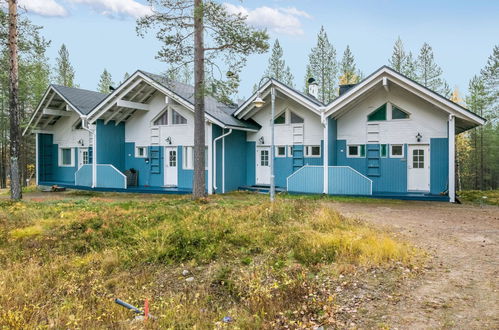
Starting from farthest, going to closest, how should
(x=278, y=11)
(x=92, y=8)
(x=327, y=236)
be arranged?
(x=278, y=11) < (x=92, y=8) < (x=327, y=236)

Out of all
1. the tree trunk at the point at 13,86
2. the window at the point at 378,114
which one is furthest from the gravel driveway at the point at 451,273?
the tree trunk at the point at 13,86

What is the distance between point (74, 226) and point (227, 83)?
6806 mm

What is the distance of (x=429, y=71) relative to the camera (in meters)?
30.5

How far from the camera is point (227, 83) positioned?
1262cm

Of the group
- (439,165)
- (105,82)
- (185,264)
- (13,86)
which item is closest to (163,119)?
(13,86)

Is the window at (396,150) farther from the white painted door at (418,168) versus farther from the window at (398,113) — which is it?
the window at (398,113)

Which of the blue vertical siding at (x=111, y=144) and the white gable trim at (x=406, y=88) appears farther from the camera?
the blue vertical siding at (x=111, y=144)

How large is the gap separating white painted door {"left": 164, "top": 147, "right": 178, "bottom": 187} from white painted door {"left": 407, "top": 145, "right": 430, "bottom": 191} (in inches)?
430

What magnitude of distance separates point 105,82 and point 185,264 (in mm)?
38998

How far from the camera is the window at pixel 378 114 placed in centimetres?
1600

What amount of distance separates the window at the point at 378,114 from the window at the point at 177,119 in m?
8.85

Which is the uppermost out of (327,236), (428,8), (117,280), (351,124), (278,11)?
(278,11)

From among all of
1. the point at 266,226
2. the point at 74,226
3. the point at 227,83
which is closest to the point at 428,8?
the point at 227,83

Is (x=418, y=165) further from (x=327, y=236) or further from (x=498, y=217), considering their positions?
(x=327, y=236)
